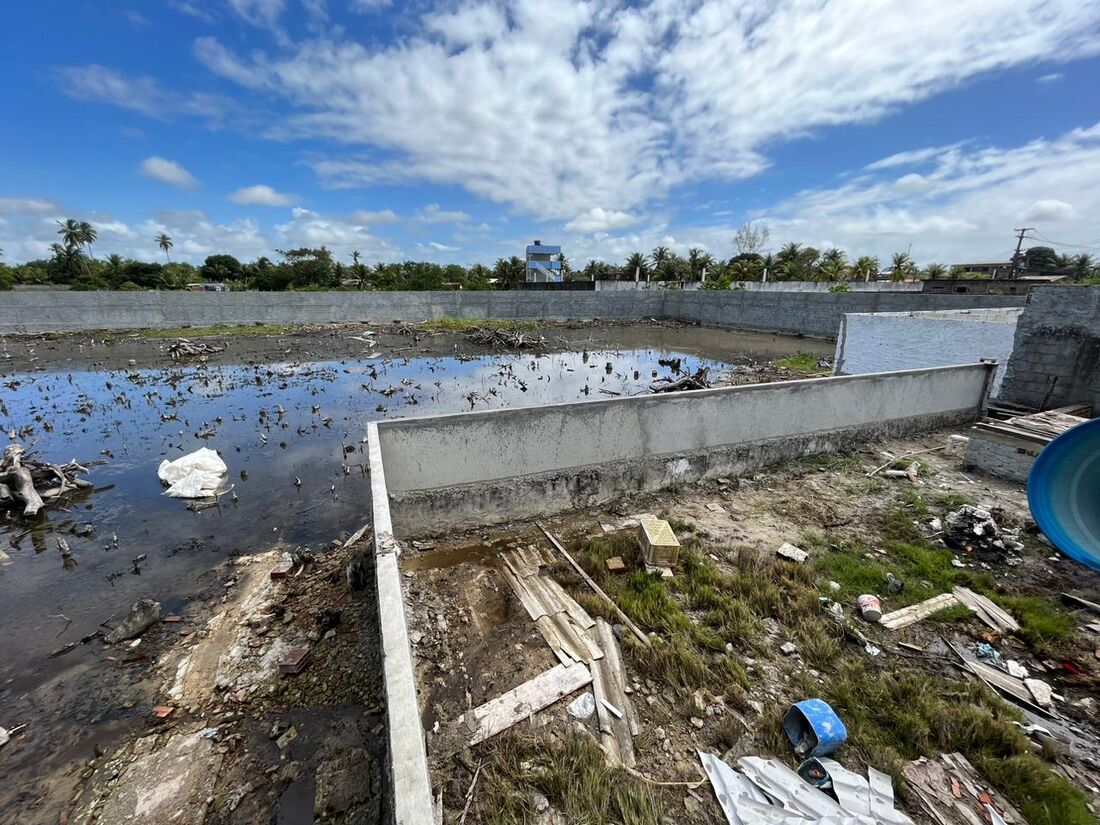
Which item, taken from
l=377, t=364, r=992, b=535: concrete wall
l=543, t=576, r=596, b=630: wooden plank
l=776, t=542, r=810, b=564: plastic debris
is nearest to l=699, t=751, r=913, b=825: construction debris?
l=543, t=576, r=596, b=630: wooden plank

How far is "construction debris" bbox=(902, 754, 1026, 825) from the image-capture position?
2273 mm

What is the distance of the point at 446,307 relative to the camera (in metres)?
27.1

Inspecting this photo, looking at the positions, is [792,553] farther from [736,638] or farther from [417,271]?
[417,271]

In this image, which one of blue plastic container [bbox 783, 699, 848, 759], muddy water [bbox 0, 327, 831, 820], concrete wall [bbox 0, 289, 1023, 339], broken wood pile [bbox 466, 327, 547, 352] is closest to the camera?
blue plastic container [bbox 783, 699, 848, 759]

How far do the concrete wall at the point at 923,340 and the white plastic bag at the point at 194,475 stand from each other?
12.7 meters

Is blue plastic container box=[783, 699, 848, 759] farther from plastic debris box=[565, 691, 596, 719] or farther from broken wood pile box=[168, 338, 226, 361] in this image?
broken wood pile box=[168, 338, 226, 361]

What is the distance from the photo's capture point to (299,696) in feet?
10.2

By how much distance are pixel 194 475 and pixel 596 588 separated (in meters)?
5.58

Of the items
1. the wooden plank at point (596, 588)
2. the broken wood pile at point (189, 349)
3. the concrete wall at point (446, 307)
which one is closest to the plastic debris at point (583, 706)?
the wooden plank at point (596, 588)

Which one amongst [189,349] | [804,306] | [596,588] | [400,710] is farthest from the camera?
[804,306]

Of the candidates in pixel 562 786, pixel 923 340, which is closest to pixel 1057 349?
pixel 923 340

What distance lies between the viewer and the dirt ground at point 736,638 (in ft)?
8.34

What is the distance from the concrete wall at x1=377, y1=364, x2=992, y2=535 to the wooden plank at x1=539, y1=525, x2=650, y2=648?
57cm

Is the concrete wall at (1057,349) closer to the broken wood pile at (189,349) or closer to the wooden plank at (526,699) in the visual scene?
the wooden plank at (526,699)
